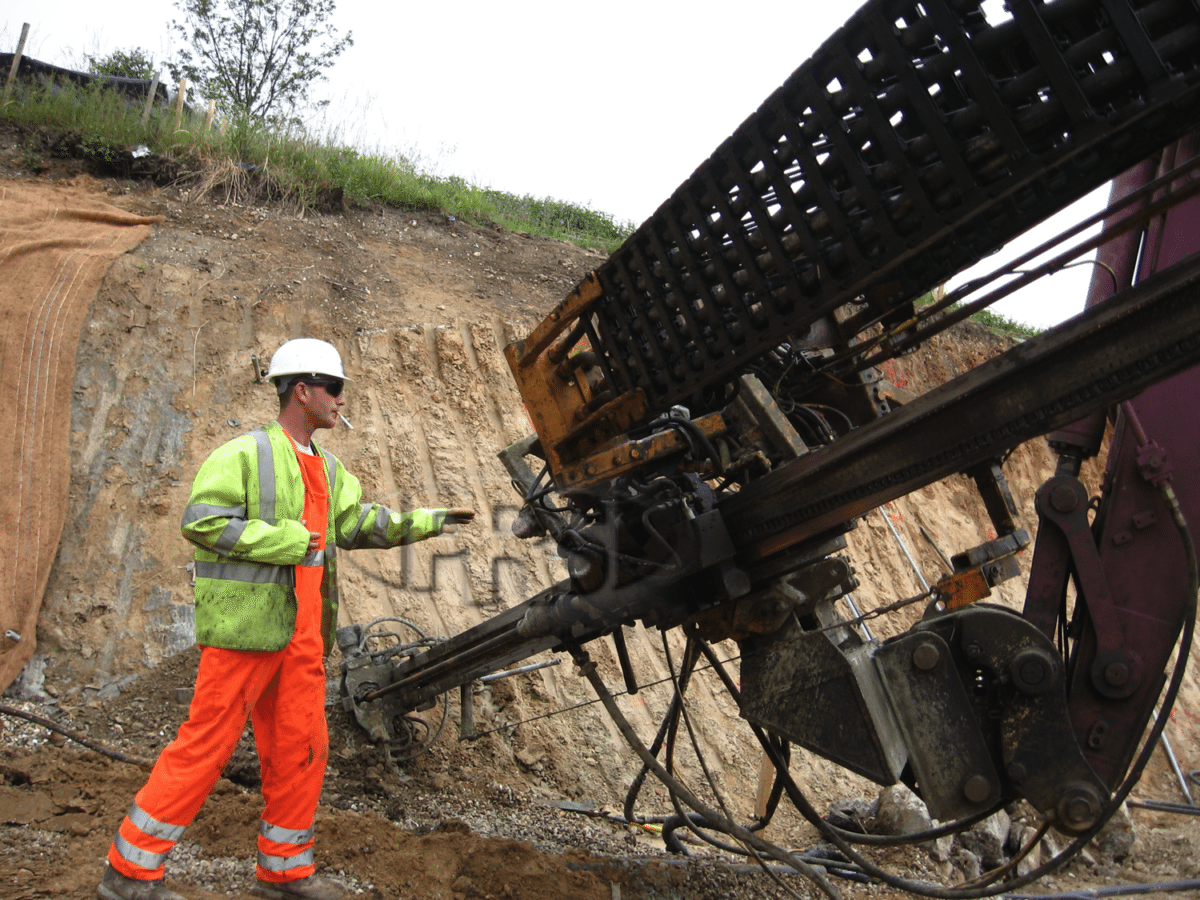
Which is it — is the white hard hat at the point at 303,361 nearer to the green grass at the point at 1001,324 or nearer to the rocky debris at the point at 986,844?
the rocky debris at the point at 986,844

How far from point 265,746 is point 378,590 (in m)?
2.29

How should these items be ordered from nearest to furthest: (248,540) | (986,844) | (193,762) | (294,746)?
(193,762) → (248,540) → (294,746) → (986,844)

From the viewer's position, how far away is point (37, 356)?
5.83 metres

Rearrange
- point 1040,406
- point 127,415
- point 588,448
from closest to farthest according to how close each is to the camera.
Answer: point 1040,406
point 588,448
point 127,415

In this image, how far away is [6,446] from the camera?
537 cm

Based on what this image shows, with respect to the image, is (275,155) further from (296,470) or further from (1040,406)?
(1040,406)

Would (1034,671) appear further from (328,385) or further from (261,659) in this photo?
(328,385)

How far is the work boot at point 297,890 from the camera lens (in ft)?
10.8

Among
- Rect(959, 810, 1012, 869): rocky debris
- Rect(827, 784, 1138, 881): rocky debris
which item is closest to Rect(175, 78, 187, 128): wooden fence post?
Rect(827, 784, 1138, 881): rocky debris

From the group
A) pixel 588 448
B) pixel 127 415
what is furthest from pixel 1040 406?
pixel 127 415

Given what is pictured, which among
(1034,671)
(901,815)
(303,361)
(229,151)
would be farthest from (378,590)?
(229,151)

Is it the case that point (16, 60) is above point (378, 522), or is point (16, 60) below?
above

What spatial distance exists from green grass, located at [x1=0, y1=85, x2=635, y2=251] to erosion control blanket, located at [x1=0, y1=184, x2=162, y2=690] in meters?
0.92

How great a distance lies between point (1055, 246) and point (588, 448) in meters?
1.65
